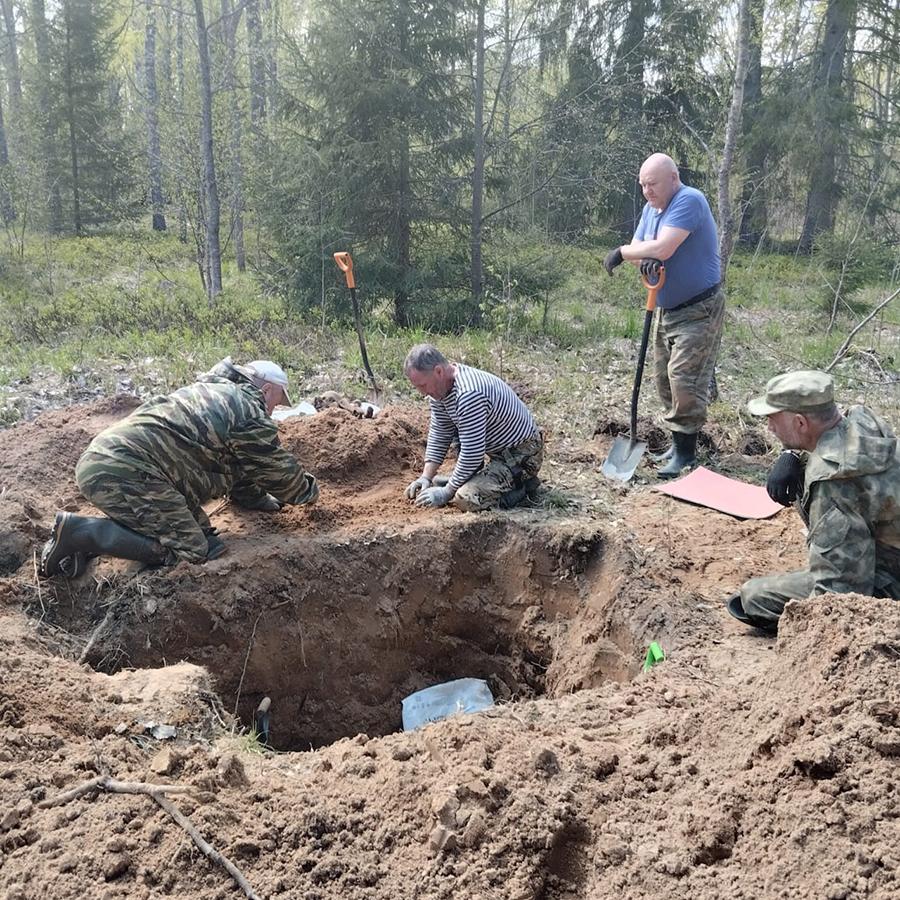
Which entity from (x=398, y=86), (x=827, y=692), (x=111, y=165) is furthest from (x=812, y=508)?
(x=111, y=165)

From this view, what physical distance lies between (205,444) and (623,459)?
2.99 meters

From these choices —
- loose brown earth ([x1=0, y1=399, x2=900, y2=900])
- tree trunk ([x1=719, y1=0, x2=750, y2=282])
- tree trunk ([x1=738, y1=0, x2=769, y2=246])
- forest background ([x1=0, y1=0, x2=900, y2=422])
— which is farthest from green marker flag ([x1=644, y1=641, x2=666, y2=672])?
tree trunk ([x1=738, y1=0, x2=769, y2=246])

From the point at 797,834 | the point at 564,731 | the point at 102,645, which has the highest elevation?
the point at 797,834

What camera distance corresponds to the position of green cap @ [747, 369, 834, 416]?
3.10m

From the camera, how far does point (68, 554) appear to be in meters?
3.93

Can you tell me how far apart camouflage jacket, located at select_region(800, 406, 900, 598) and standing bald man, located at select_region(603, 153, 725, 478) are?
210 cm

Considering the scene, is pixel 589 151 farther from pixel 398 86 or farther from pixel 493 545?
pixel 493 545

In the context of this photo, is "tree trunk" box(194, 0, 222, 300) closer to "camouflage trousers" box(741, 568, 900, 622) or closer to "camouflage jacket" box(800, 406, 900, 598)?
"camouflage trousers" box(741, 568, 900, 622)

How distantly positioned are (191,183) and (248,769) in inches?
446

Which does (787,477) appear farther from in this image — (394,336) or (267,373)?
(394,336)

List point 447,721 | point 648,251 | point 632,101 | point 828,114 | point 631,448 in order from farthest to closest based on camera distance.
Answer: point 632,101 → point 828,114 → point 631,448 → point 648,251 → point 447,721

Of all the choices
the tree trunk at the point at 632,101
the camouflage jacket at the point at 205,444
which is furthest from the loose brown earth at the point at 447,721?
the tree trunk at the point at 632,101

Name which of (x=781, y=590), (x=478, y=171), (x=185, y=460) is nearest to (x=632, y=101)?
(x=478, y=171)

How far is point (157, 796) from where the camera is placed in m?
2.30
